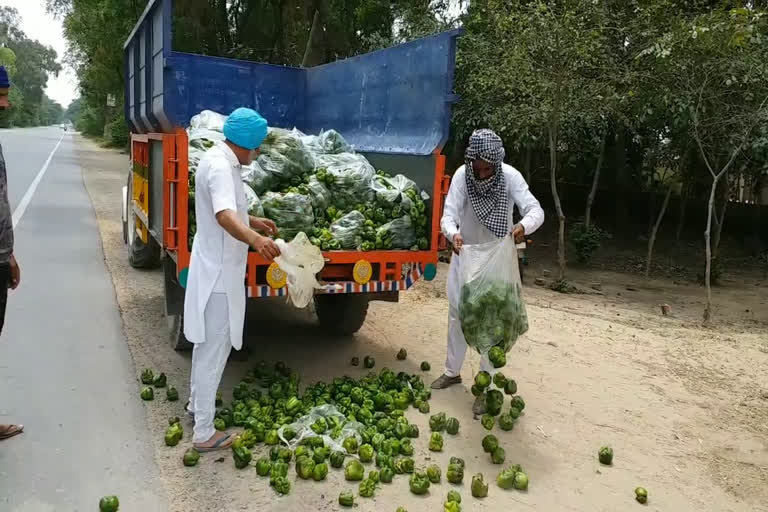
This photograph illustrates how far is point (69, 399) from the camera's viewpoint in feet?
14.6

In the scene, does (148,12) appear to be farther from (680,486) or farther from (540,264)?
(540,264)

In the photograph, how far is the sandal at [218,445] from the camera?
380 cm

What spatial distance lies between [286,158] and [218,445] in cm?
209

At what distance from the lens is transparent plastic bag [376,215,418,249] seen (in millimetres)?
4779

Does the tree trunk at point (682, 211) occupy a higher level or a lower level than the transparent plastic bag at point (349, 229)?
lower

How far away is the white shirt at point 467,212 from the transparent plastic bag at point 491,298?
27 cm

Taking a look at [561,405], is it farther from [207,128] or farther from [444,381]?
[207,128]

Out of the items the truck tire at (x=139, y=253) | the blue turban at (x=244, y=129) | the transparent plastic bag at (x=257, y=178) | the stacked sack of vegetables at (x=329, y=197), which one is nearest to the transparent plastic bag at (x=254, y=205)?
the stacked sack of vegetables at (x=329, y=197)

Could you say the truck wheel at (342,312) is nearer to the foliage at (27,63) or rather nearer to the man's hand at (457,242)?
the man's hand at (457,242)

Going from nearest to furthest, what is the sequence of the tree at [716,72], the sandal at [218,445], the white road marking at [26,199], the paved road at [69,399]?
the paved road at [69,399] → the sandal at [218,445] → the tree at [716,72] → the white road marking at [26,199]

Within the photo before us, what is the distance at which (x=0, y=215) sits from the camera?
3.60 meters

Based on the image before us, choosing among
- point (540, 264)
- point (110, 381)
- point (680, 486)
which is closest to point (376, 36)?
point (540, 264)

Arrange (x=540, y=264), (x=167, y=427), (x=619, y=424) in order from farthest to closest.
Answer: (x=540, y=264) → (x=619, y=424) → (x=167, y=427)

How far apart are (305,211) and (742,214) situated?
52.2 feet
